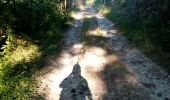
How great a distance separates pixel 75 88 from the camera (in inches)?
434

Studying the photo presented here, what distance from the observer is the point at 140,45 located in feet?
60.0

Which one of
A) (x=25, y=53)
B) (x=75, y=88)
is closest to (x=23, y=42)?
(x=25, y=53)

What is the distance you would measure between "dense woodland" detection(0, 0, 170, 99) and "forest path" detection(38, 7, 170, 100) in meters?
0.81

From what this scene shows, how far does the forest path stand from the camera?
10.5 metres

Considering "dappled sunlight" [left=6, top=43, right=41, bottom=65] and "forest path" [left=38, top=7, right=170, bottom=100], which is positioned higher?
"dappled sunlight" [left=6, top=43, right=41, bottom=65]

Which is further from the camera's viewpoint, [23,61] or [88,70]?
[23,61]

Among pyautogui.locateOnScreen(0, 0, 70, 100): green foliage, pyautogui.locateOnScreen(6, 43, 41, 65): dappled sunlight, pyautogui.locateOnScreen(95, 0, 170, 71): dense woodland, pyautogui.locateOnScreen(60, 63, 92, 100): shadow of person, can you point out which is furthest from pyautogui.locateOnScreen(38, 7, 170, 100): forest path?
pyautogui.locateOnScreen(6, 43, 41, 65): dappled sunlight

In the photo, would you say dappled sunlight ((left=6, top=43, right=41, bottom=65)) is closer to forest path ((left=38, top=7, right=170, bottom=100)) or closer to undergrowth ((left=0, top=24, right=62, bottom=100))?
undergrowth ((left=0, top=24, right=62, bottom=100))

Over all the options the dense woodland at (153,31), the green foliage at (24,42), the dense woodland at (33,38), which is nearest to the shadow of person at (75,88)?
the green foliage at (24,42)

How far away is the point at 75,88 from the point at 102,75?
87.6 inches

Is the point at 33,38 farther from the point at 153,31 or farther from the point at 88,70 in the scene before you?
the point at 153,31

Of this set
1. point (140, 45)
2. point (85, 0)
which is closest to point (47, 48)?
point (140, 45)

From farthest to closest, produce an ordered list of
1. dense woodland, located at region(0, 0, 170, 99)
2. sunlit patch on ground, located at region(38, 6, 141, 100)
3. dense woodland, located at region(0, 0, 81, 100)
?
dense woodland, located at region(0, 0, 170, 99), dense woodland, located at region(0, 0, 81, 100), sunlit patch on ground, located at region(38, 6, 141, 100)

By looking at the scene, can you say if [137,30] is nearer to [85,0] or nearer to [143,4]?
[143,4]
